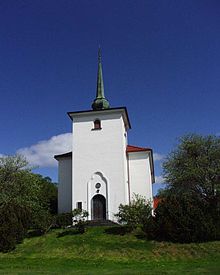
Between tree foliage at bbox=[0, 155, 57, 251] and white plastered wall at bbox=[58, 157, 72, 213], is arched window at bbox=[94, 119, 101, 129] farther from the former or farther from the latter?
tree foliage at bbox=[0, 155, 57, 251]

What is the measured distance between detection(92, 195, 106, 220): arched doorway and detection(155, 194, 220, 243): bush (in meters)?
8.87

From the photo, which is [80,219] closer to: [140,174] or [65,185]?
[65,185]

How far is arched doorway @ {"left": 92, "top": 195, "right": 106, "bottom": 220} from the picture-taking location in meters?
30.5

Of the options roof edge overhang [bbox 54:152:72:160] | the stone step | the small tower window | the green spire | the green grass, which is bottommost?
the green grass

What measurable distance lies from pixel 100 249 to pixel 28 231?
8302 mm

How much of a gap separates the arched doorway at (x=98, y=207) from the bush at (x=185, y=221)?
8867 millimetres

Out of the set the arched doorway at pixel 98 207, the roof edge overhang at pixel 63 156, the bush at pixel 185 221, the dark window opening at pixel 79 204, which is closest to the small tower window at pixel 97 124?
the roof edge overhang at pixel 63 156

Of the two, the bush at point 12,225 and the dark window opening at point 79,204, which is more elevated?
the dark window opening at point 79,204

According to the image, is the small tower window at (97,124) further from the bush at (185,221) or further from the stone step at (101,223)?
the bush at (185,221)

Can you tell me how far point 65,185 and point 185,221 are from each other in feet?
52.7

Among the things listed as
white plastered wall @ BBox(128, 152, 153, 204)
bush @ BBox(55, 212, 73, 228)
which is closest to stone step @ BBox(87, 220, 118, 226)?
bush @ BBox(55, 212, 73, 228)

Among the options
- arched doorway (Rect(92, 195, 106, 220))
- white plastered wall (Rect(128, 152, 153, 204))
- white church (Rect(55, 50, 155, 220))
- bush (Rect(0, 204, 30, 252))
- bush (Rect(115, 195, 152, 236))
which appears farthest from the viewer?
white plastered wall (Rect(128, 152, 153, 204))

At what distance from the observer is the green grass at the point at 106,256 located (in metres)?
15.5

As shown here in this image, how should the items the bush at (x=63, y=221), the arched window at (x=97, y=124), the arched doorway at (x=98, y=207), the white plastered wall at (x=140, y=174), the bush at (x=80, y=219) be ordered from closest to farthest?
the bush at (x=80, y=219), the bush at (x=63, y=221), the arched doorway at (x=98, y=207), the arched window at (x=97, y=124), the white plastered wall at (x=140, y=174)
